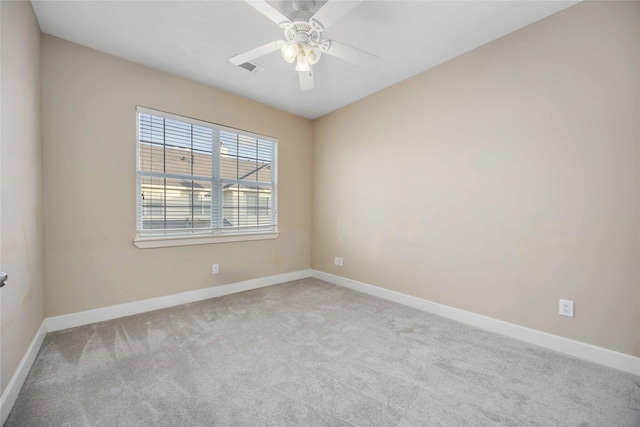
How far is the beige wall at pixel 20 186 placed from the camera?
1.45 metres

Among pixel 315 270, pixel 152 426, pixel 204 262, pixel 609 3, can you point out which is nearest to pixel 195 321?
pixel 204 262

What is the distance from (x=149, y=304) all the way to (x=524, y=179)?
3822mm

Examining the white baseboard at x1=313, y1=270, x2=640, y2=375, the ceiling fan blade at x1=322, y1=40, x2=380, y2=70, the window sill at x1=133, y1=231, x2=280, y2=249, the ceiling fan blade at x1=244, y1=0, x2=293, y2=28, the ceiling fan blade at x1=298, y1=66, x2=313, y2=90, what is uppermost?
the ceiling fan blade at x1=244, y1=0, x2=293, y2=28

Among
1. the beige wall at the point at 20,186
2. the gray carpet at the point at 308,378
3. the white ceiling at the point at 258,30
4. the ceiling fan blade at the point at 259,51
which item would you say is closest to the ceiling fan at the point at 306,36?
the ceiling fan blade at the point at 259,51

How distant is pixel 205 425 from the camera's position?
1329 mm

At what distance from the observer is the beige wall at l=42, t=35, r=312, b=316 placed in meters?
2.32

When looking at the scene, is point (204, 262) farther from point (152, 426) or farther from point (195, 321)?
point (152, 426)

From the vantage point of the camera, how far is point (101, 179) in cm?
255

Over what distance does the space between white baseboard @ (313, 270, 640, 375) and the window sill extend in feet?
5.66

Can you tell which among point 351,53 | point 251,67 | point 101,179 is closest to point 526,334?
point 351,53

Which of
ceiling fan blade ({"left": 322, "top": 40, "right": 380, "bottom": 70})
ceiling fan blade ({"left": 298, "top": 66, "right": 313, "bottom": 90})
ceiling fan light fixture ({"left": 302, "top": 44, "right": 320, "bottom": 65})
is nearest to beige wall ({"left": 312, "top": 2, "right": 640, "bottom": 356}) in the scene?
ceiling fan blade ({"left": 322, "top": 40, "right": 380, "bottom": 70})

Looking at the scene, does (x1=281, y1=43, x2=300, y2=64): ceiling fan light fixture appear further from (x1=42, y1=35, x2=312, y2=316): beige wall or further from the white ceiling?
(x1=42, y1=35, x2=312, y2=316): beige wall

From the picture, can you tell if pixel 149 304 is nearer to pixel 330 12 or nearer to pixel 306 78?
pixel 306 78

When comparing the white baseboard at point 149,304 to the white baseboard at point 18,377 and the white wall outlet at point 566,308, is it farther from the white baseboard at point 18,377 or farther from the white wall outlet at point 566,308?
the white wall outlet at point 566,308
